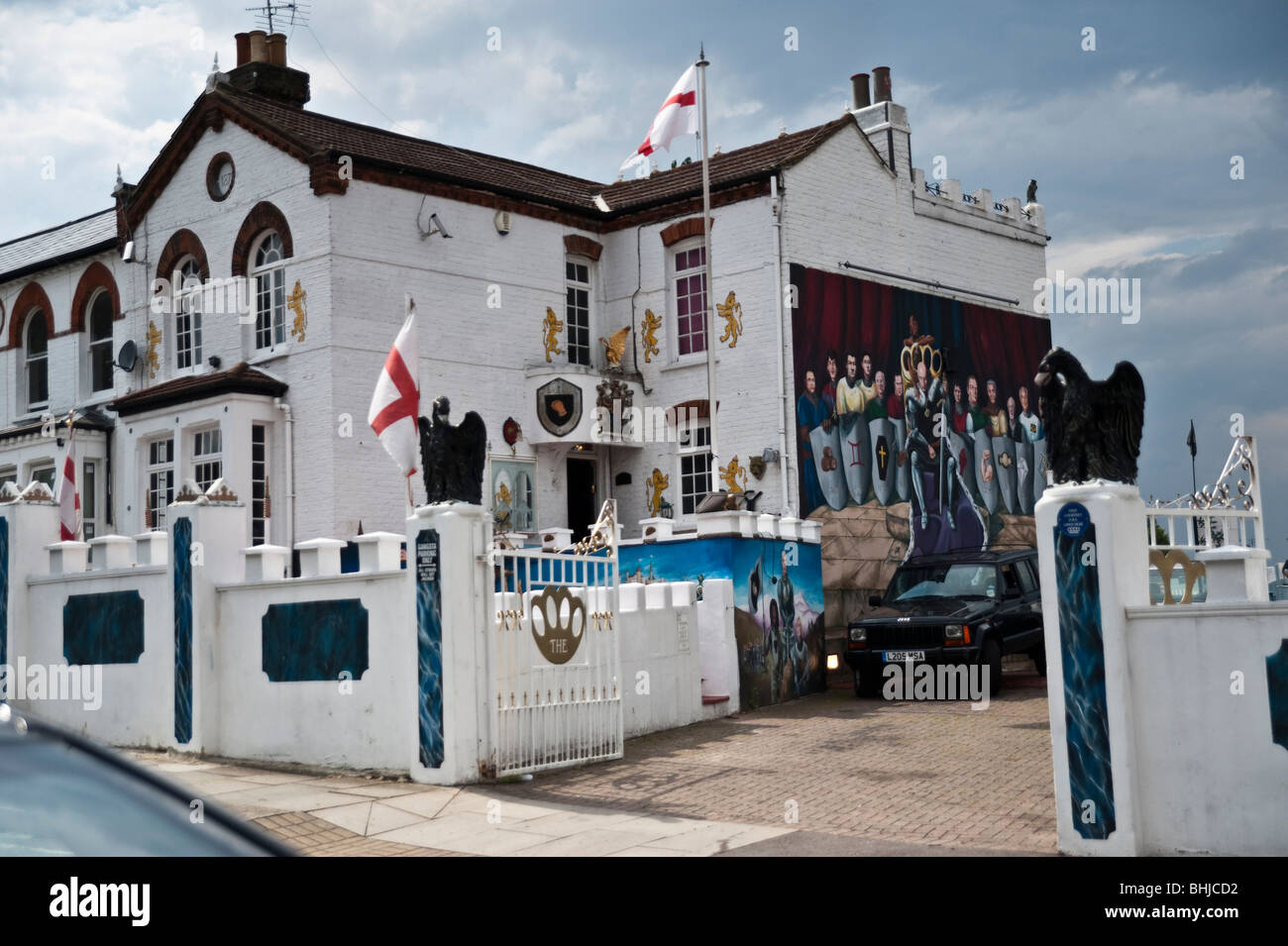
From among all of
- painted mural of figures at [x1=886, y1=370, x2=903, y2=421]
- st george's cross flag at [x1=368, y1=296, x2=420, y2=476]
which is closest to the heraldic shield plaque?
painted mural of figures at [x1=886, y1=370, x2=903, y2=421]

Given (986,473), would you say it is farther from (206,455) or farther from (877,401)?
(206,455)

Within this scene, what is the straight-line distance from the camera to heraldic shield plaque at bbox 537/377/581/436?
2227 centimetres

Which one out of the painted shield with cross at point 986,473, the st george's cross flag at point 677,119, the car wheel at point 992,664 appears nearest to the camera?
the car wheel at point 992,664

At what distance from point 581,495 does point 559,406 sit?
6.68ft

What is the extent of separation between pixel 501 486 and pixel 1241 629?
15.1 m

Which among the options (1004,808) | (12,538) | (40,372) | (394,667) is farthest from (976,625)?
(40,372)

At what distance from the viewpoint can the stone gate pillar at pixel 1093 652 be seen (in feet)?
27.6

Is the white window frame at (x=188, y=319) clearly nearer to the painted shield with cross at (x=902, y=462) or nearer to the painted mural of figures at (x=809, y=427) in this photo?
the painted mural of figures at (x=809, y=427)

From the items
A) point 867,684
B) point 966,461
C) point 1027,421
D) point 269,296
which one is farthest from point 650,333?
point 1027,421

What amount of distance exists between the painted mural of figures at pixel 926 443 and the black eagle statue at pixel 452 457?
13.4 metres

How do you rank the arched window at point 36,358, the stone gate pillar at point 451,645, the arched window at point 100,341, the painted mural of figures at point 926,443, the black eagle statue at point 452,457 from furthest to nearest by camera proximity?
the arched window at point 36,358 < the arched window at point 100,341 < the painted mural of figures at point 926,443 < the black eagle statue at point 452,457 < the stone gate pillar at point 451,645

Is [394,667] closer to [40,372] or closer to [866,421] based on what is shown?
[866,421]

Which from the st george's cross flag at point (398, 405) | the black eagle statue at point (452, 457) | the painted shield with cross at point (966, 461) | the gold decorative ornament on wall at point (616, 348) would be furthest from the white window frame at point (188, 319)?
the painted shield with cross at point (966, 461)

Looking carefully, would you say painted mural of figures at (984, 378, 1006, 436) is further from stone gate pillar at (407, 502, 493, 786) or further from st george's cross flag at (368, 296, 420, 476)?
stone gate pillar at (407, 502, 493, 786)
